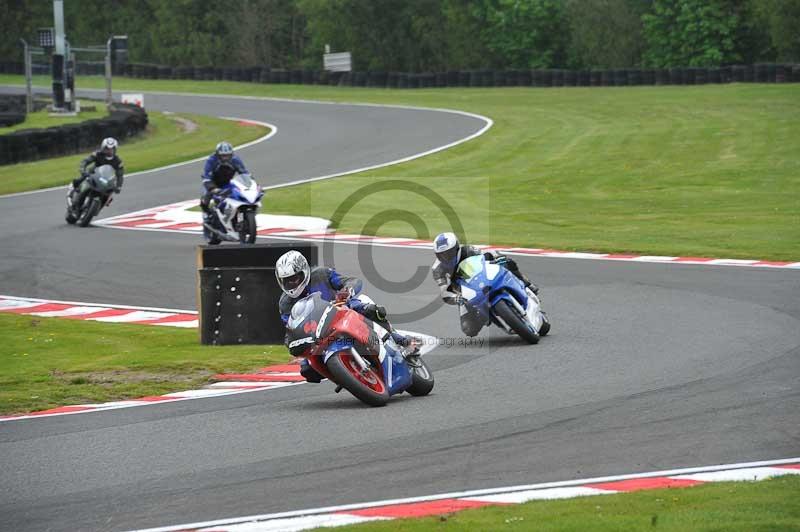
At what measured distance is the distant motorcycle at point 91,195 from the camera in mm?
23641

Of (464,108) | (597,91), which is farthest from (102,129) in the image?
(597,91)

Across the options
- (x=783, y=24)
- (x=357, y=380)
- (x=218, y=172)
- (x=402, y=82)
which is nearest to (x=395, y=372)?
(x=357, y=380)

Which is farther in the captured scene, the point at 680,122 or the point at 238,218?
the point at 680,122

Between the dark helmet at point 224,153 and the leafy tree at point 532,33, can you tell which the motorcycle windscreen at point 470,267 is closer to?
the dark helmet at point 224,153

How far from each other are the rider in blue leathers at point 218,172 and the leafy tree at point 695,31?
5354 centimetres

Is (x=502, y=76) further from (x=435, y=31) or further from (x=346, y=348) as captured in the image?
(x=346, y=348)

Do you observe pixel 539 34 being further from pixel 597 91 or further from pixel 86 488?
pixel 86 488

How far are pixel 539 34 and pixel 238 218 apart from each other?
62794 mm

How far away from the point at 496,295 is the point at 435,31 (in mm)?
73450

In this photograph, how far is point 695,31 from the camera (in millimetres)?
70562

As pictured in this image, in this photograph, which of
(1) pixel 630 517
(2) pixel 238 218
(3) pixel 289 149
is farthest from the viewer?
(3) pixel 289 149

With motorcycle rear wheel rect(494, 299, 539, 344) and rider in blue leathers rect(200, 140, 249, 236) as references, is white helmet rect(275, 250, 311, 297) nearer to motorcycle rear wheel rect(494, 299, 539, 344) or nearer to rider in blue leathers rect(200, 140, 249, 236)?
motorcycle rear wheel rect(494, 299, 539, 344)

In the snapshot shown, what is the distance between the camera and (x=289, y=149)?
36.3 meters

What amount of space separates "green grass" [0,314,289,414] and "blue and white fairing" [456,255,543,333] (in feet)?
6.77
